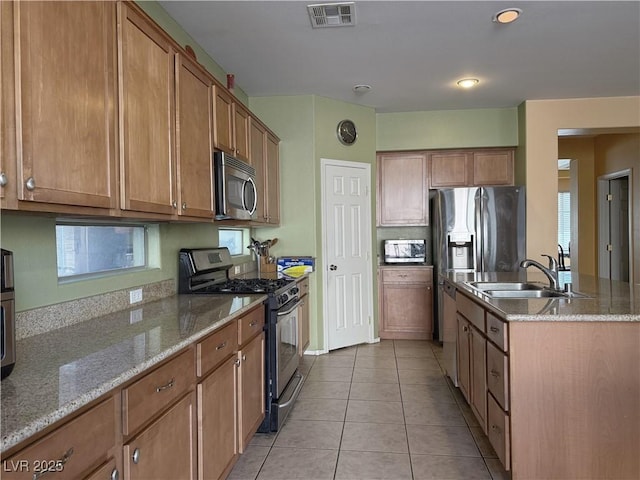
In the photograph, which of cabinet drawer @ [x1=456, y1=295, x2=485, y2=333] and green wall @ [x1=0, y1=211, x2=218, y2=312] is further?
cabinet drawer @ [x1=456, y1=295, x2=485, y2=333]

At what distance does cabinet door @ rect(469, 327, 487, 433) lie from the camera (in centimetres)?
229

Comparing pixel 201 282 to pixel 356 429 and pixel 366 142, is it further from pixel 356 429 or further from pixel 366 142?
pixel 366 142

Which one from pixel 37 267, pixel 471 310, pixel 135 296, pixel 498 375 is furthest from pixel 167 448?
pixel 471 310

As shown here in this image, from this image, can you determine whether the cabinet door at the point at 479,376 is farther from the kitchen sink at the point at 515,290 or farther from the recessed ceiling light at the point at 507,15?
Result: the recessed ceiling light at the point at 507,15

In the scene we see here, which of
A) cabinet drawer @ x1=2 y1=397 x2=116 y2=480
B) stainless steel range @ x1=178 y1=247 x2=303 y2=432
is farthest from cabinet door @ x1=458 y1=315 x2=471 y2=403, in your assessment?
cabinet drawer @ x1=2 y1=397 x2=116 y2=480

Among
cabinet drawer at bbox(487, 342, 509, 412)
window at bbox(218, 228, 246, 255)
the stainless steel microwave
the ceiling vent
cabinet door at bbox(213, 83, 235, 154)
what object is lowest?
cabinet drawer at bbox(487, 342, 509, 412)

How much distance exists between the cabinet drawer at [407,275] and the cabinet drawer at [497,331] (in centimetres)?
270

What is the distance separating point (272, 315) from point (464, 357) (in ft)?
4.34

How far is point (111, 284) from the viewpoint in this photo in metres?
2.08

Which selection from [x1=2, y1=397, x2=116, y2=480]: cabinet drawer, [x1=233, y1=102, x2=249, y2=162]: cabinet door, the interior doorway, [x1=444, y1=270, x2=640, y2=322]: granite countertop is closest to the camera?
[x1=2, y1=397, x2=116, y2=480]: cabinet drawer

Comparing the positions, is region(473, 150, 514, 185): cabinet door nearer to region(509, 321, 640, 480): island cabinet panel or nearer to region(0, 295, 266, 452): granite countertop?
region(509, 321, 640, 480): island cabinet panel

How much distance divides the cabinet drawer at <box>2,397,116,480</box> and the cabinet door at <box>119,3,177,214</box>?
2.75 feet

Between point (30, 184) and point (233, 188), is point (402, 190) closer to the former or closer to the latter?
point (233, 188)

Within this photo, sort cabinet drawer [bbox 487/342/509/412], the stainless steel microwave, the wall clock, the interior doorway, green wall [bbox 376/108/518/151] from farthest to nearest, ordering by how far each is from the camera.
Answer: the interior doorway → green wall [bbox 376/108/518/151] → the wall clock → the stainless steel microwave → cabinet drawer [bbox 487/342/509/412]
